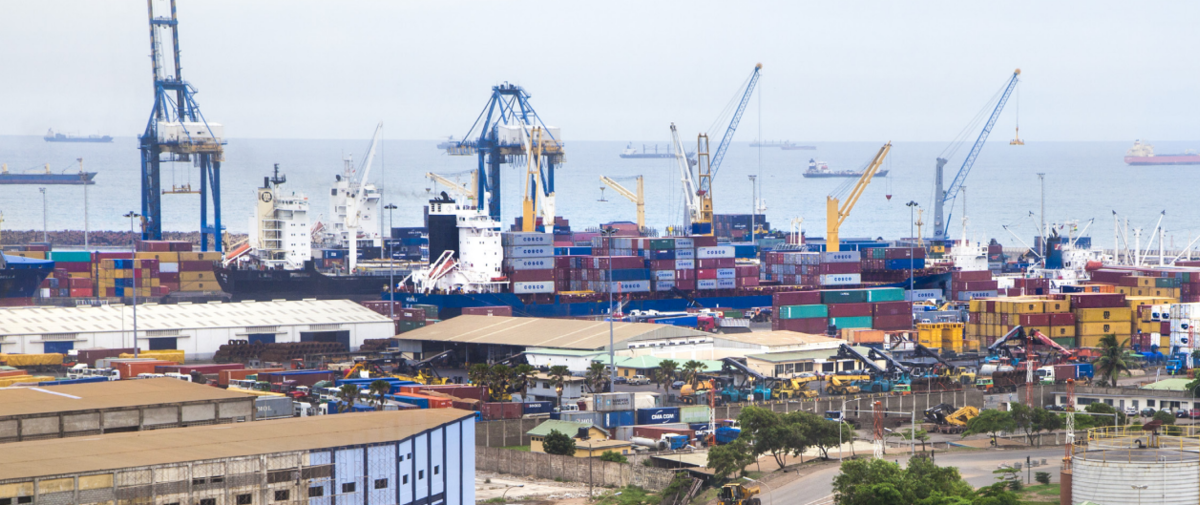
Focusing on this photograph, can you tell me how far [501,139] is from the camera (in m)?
94.0

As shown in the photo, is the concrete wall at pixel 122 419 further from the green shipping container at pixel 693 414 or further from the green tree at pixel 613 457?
the green shipping container at pixel 693 414

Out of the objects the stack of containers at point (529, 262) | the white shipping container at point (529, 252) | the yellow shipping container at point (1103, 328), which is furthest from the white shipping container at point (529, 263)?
the yellow shipping container at point (1103, 328)

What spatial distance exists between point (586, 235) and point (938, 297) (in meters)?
45.5

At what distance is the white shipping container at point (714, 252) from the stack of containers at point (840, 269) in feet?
15.5

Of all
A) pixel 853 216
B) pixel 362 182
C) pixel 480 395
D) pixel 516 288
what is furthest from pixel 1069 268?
pixel 853 216

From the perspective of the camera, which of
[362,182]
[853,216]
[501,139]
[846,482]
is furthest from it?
[853,216]

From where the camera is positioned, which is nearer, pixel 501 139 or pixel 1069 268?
pixel 1069 268

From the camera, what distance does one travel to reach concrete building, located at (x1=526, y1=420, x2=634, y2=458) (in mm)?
33438

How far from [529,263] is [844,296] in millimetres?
15794

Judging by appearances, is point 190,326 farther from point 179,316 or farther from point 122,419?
point 122,419

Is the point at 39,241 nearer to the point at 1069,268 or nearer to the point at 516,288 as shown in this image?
the point at 516,288

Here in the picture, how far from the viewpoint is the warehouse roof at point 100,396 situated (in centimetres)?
2548

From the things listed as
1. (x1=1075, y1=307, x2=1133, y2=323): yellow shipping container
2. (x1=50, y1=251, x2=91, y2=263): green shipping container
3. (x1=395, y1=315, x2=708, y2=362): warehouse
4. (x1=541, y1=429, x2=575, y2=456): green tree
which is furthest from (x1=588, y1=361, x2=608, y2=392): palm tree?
(x1=50, y1=251, x2=91, y2=263): green shipping container

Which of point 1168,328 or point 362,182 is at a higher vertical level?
point 362,182
